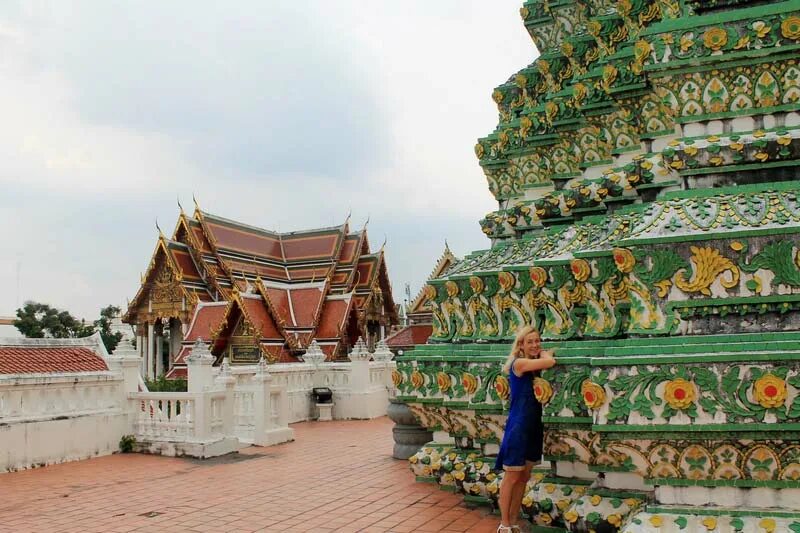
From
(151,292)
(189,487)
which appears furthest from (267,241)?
(189,487)

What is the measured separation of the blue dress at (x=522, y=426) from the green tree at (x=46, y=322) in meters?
33.2

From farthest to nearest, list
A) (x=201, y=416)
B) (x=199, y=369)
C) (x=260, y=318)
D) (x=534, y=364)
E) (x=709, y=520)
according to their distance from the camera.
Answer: (x=260, y=318)
(x=199, y=369)
(x=201, y=416)
(x=534, y=364)
(x=709, y=520)

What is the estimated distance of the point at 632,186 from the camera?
17.8 feet

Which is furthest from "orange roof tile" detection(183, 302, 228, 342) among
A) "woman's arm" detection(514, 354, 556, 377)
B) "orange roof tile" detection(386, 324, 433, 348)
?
"woman's arm" detection(514, 354, 556, 377)

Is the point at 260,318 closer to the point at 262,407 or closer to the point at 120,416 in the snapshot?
the point at 262,407

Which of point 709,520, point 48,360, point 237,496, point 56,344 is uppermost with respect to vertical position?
point 56,344

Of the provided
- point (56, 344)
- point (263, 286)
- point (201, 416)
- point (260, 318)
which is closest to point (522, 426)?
point (201, 416)

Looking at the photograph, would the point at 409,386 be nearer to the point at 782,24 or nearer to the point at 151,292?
the point at 782,24

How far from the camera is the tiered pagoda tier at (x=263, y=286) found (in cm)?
2484

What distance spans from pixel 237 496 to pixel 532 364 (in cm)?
443

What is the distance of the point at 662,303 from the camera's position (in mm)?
4094

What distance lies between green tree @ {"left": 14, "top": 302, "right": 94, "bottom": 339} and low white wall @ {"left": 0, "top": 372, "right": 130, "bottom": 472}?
82.3 feet

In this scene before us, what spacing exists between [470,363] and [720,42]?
285 cm

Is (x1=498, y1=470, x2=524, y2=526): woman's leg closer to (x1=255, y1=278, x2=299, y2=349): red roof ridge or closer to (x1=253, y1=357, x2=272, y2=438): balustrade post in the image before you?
(x1=253, y1=357, x2=272, y2=438): balustrade post
